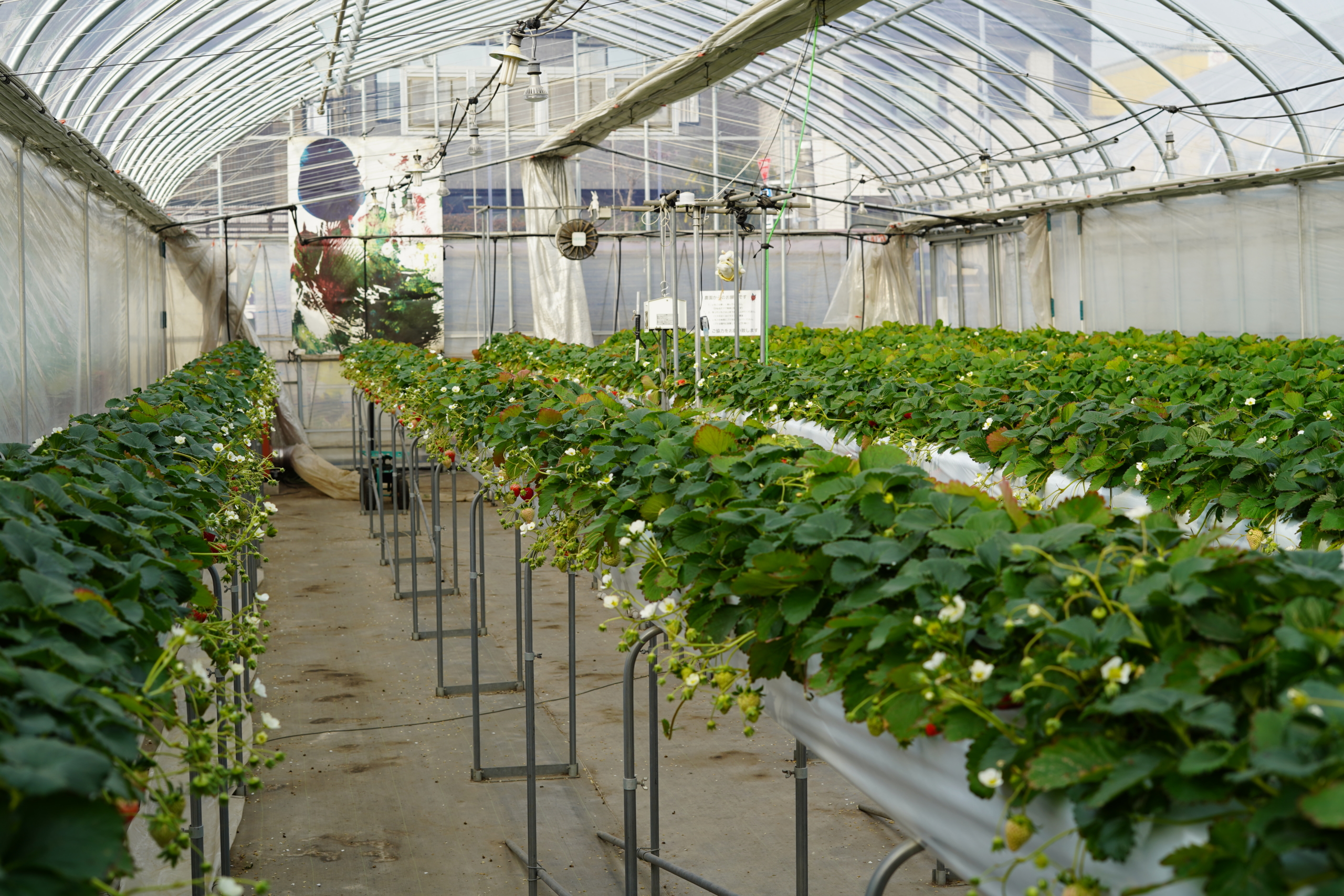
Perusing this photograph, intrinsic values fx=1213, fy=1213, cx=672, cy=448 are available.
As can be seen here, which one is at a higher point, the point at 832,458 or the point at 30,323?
the point at 30,323

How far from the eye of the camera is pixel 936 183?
16609 mm

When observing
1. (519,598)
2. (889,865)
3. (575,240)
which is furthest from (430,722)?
(575,240)

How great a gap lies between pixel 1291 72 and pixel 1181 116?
1.60 metres

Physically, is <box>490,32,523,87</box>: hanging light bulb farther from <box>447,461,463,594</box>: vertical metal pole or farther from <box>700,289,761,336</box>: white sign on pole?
<box>447,461,463,594</box>: vertical metal pole

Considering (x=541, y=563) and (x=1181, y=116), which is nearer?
(x=541, y=563)

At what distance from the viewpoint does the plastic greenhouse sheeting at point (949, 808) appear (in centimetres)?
121

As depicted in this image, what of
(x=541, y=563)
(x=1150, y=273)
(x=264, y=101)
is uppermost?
(x=264, y=101)

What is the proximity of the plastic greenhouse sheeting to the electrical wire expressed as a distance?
3474 mm

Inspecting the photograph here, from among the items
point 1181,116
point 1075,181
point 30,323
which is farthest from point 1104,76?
point 30,323

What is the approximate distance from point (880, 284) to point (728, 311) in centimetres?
982

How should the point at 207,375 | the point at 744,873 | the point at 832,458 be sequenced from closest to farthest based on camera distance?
the point at 832,458
the point at 744,873
the point at 207,375

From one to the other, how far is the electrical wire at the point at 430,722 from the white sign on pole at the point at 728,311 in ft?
7.28

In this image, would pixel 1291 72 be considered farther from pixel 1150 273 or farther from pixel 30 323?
pixel 30 323

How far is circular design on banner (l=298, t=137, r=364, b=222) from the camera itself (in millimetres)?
16297
